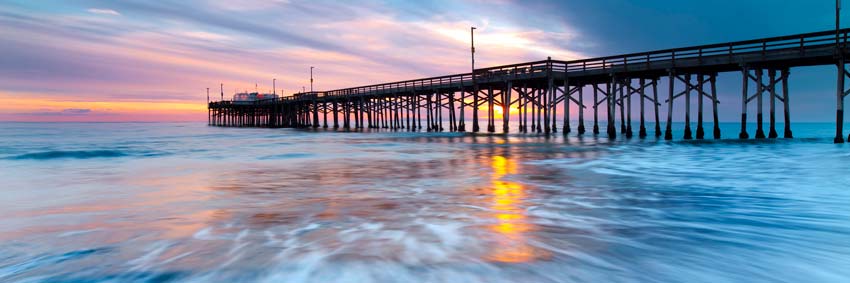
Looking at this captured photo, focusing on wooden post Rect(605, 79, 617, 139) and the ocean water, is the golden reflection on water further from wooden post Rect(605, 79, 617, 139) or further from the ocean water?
wooden post Rect(605, 79, 617, 139)

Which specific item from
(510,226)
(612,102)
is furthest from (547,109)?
(510,226)

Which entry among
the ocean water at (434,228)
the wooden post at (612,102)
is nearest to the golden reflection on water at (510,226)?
the ocean water at (434,228)

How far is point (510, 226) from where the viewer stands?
18.0 ft

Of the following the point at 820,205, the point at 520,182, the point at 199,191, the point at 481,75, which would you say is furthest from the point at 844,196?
the point at 481,75

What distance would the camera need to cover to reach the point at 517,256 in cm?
420

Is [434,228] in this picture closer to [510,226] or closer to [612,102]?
[510,226]

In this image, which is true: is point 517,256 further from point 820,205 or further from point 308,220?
Result: point 820,205

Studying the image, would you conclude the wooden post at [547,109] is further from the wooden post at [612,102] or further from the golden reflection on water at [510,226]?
the golden reflection on water at [510,226]

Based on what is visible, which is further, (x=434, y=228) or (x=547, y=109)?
(x=547, y=109)

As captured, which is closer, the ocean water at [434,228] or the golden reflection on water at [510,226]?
the ocean water at [434,228]

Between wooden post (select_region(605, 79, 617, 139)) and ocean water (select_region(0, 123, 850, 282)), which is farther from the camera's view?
wooden post (select_region(605, 79, 617, 139))

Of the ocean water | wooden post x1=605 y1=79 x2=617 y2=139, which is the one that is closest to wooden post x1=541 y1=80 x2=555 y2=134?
wooden post x1=605 y1=79 x2=617 y2=139

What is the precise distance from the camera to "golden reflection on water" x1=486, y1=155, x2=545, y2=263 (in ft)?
13.9

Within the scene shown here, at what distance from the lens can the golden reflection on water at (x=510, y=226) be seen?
4.24 meters
